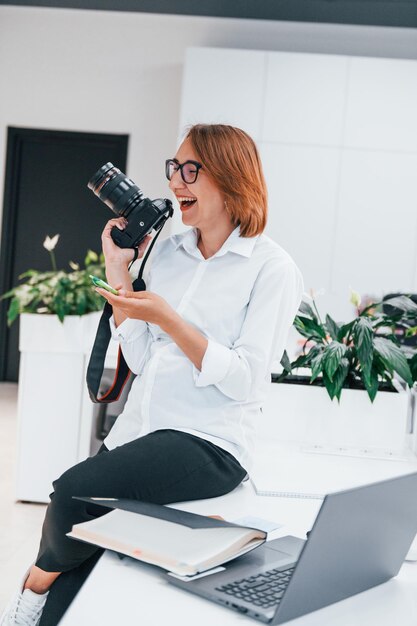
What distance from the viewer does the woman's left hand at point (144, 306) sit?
4.72 feet

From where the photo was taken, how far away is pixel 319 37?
18.4ft

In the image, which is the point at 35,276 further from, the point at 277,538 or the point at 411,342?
the point at 277,538

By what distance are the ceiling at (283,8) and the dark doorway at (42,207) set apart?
1.22m

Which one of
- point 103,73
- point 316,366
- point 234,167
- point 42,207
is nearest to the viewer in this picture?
point 234,167

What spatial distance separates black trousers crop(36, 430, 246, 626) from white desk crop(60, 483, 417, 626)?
0.28m

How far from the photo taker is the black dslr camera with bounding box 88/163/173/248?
1.74m

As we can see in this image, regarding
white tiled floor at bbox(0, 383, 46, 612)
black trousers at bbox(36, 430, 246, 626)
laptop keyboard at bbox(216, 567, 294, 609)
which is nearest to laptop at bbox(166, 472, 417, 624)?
laptop keyboard at bbox(216, 567, 294, 609)

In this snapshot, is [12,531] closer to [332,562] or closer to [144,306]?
[144,306]

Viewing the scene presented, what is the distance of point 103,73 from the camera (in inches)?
234

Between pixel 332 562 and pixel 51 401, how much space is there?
2490 mm

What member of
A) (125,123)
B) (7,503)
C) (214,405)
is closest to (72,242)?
(125,123)

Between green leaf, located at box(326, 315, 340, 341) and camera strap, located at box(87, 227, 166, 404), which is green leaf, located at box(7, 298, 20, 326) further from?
camera strap, located at box(87, 227, 166, 404)

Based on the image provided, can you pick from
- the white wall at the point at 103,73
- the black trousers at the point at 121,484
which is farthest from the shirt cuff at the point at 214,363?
the white wall at the point at 103,73

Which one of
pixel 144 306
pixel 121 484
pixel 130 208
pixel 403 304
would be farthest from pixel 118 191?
pixel 403 304
